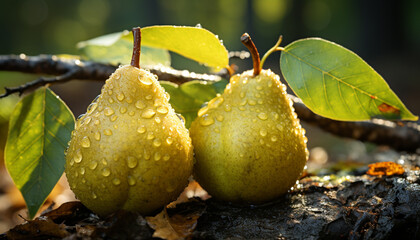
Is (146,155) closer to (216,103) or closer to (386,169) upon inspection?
(216,103)

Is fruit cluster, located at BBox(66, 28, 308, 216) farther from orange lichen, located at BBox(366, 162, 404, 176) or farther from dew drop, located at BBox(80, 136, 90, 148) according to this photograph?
orange lichen, located at BBox(366, 162, 404, 176)

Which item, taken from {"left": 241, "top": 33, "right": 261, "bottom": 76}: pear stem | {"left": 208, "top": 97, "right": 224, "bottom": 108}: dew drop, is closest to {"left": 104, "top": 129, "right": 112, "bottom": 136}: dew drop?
{"left": 208, "top": 97, "right": 224, "bottom": 108}: dew drop

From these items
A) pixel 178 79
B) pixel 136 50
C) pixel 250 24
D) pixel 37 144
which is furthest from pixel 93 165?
pixel 250 24

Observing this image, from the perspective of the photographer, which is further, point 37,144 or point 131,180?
point 37,144

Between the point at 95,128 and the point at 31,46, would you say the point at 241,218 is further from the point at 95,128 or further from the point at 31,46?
the point at 31,46

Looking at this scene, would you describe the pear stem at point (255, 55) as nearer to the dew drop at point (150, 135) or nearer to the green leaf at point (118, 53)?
the dew drop at point (150, 135)
